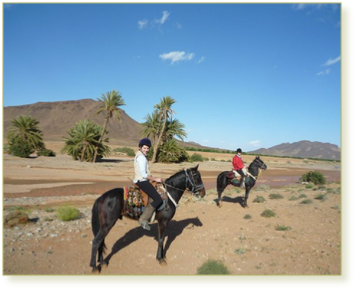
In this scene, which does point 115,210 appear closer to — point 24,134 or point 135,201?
point 135,201

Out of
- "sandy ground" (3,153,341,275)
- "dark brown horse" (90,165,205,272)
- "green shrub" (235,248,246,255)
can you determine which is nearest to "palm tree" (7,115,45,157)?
"sandy ground" (3,153,341,275)

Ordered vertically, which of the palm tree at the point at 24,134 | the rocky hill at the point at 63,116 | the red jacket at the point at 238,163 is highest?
the rocky hill at the point at 63,116

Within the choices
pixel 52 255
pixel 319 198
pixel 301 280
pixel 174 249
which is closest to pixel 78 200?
pixel 52 255

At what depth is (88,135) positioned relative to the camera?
3259 cm

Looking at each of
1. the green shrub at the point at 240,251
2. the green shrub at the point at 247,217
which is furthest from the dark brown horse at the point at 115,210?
the green shrub at the point at 247,217

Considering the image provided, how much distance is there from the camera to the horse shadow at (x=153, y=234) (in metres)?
6.66

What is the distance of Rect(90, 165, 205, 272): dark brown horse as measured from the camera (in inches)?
208

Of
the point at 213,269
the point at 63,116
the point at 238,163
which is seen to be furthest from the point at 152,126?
the point at 63,116

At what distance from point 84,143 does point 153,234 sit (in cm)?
2825

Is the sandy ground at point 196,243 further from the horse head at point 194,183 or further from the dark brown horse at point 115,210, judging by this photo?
the horse head at point 194,183

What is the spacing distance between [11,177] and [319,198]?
22.7 m

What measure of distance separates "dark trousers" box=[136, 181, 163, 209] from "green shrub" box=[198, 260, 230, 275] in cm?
183

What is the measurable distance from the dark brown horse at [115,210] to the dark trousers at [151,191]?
43cm

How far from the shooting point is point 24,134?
111 ft
